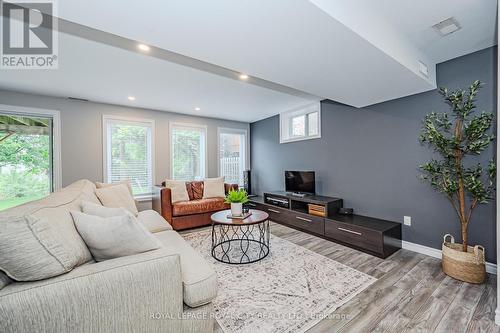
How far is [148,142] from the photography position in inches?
183

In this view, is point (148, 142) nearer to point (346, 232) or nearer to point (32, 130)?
point (32, 130)

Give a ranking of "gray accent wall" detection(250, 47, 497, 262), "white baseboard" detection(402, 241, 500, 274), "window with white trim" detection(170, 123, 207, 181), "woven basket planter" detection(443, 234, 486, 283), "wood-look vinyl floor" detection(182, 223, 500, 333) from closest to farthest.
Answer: "wood-look vinyl floor" detection(182, 223, 500, 333), "woven basket planter" detection(443, 234, 486, 283), "gray accent wall" detection(250, 47, 497, 262), "white baseboard" detection(402, 241, 500, 274), "window with white trim" detection(170, 123, 207, 181)

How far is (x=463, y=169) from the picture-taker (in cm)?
232

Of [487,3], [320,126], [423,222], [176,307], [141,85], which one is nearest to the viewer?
[176,307]

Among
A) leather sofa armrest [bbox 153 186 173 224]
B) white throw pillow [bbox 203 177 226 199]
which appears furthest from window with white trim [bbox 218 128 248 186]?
leather sofa armrest [bbox 153 186 173 224]

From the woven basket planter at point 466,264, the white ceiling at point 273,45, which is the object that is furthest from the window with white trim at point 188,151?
the woven basket planter at point 466,264

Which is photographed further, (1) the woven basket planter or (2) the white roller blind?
(2) the white roller blind

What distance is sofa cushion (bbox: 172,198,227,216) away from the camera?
3.76 metres

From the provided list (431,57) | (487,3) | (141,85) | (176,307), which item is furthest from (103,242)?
(431,57)

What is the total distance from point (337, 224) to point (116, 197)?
3110mm

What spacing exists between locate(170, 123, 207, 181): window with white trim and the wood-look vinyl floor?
377cm

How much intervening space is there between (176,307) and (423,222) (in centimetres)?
310

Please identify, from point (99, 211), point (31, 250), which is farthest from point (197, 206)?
point (31, 250)

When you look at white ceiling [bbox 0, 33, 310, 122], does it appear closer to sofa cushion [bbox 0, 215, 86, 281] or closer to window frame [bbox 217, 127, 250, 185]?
window frame [bbox 217, 127, 250, 185]
